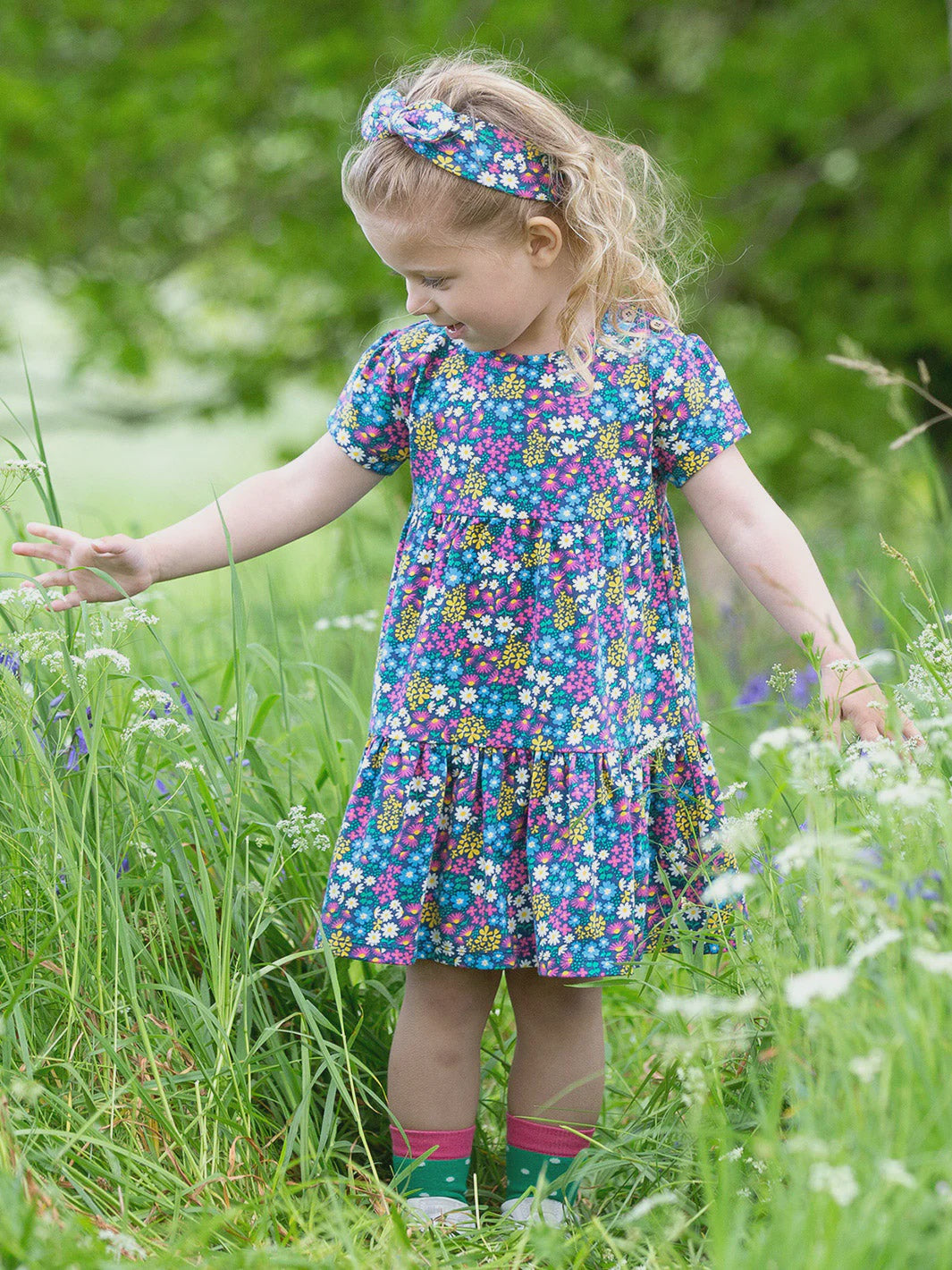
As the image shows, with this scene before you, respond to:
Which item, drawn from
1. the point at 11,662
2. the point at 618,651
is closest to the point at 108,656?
the point at 11,662

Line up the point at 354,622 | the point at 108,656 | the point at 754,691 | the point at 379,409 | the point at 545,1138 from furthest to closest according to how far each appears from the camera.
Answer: the point at 754,691 → the point at 354,622 → the point at 379,409 → the point at 545,1138 → the point at 108,656

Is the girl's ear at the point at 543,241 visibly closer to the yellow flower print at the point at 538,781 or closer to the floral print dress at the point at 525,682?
the floral print dress at the point at 525,682

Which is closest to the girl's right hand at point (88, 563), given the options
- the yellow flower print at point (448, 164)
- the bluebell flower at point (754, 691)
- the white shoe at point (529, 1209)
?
the yellow flower print at point (448, 164)

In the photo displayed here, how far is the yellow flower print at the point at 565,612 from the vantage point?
6.33 ft

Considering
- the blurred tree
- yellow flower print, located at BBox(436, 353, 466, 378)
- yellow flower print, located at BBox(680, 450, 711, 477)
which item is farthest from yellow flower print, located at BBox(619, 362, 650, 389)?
the blurred tree

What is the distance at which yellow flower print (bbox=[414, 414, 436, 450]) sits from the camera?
201 cm

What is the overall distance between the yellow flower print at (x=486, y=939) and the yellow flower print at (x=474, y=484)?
0.58m

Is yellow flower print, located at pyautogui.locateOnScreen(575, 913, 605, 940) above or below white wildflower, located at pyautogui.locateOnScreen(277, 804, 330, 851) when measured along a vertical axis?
below

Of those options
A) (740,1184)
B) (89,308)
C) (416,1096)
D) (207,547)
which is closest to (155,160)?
(89,308)

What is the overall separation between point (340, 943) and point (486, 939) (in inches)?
8.4

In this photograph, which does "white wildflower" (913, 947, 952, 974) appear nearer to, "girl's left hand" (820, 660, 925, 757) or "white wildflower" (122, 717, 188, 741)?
"girl's left hand" (820, 660, 925, 757)

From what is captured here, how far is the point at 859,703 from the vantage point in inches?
72.8

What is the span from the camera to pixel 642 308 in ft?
6.90

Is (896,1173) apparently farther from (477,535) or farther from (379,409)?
(379,409)
